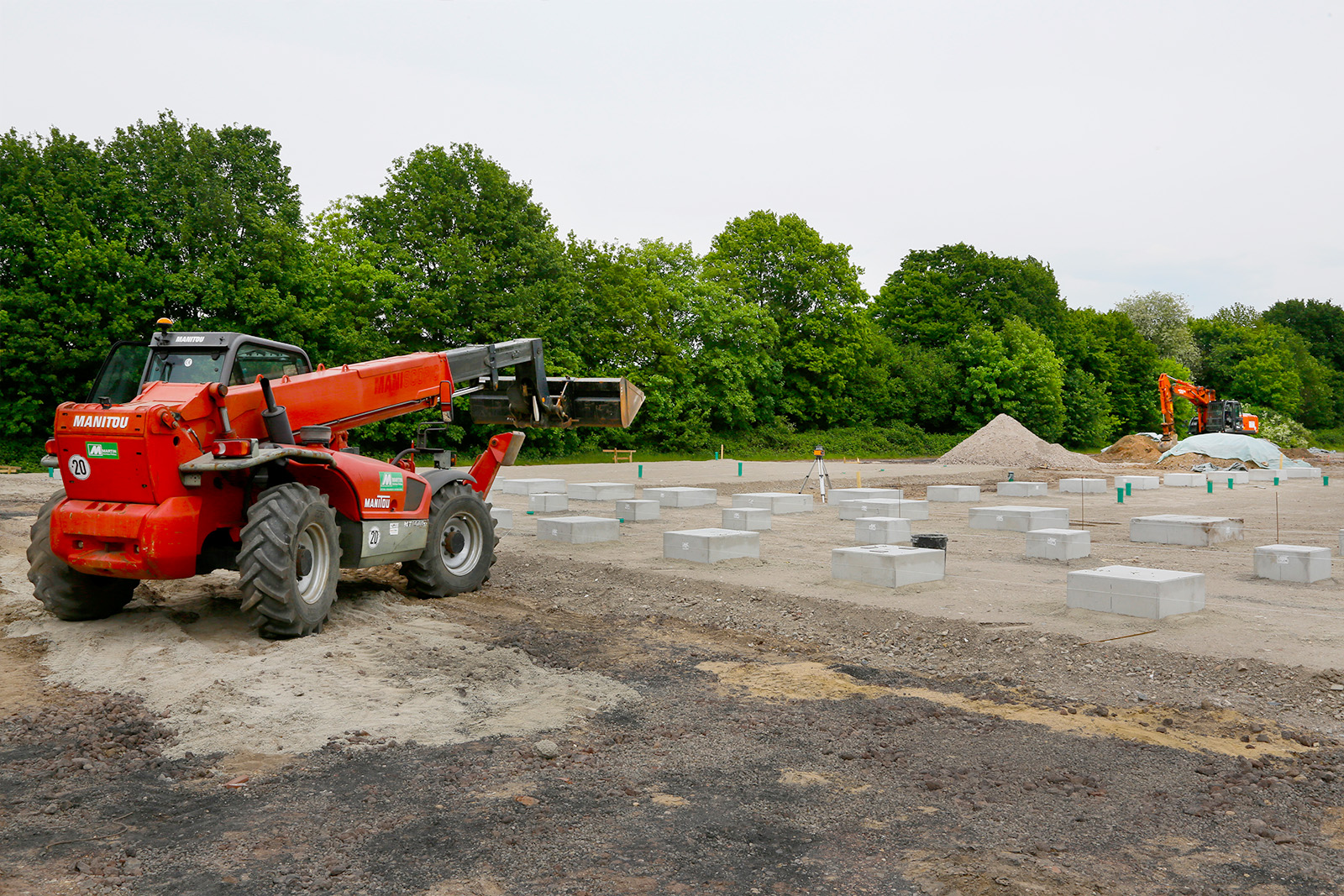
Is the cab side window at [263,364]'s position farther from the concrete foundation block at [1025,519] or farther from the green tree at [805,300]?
the green tree at [805,300]

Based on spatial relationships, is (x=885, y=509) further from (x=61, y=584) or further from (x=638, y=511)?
(x=61, y=584)

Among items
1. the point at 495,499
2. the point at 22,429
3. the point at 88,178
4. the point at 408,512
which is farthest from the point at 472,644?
the point at 88,178

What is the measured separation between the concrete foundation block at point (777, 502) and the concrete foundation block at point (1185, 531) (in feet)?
21.6

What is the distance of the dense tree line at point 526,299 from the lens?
29.4 m

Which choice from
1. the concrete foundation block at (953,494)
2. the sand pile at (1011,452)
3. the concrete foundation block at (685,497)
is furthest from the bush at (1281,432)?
the concrete foundation block at (685,497)

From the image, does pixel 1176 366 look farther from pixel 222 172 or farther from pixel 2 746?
pixel 2 746

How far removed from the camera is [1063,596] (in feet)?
32.3

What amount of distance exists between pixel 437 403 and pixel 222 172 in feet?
101

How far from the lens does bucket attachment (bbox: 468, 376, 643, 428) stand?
11.1 meters

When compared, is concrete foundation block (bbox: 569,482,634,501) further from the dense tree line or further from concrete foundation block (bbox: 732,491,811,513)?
the dense tree line

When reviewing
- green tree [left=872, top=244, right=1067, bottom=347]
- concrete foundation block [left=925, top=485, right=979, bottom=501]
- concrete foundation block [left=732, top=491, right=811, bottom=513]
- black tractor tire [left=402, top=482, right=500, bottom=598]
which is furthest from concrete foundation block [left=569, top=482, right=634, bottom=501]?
green tree [left=872, top=244, right=1067, bottom=347]

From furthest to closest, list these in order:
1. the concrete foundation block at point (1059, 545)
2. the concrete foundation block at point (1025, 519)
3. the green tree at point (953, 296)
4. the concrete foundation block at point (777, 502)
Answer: the green tree at point (953, 296)
the concrete foundation block at point (777, 502)
the concrete foundation block at point (1025, 519)
the concrete foundation block at point (1059, 545)

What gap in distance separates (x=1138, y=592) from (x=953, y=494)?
14.5 meters

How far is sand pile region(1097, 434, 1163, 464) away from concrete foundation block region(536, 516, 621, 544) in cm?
3761
